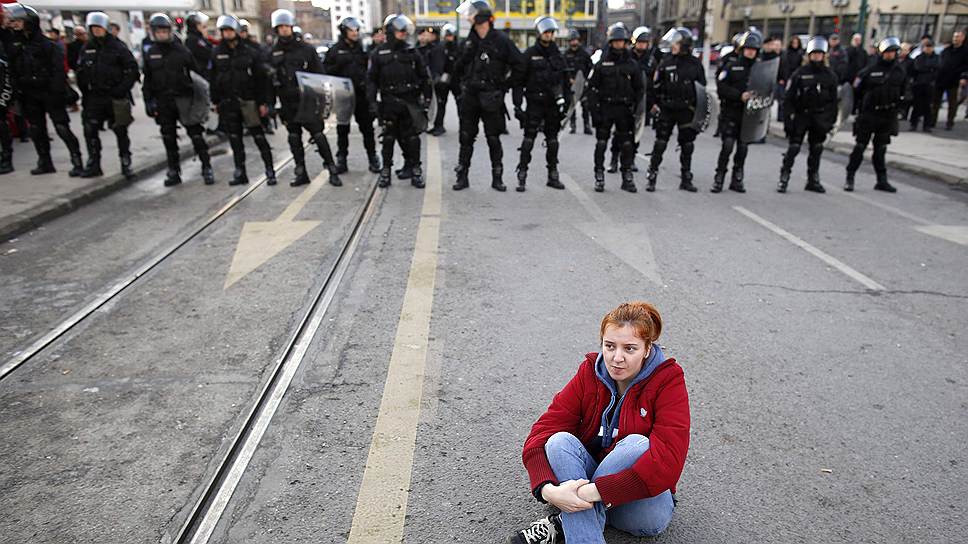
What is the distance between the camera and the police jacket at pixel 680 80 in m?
8.21

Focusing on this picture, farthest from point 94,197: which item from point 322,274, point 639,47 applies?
point 639,47

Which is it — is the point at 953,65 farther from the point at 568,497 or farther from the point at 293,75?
the point at 568,497

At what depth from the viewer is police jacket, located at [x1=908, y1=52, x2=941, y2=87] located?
13461 mm

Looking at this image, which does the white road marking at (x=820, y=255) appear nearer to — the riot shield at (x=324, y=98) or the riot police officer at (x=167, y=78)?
the riot shield at (x=324, y=98)

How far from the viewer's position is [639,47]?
32.3 feet

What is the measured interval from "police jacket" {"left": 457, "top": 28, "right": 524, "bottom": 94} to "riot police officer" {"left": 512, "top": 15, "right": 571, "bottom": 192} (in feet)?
0.51

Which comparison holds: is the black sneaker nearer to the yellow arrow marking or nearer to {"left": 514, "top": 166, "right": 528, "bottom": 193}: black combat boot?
the yellow arrow marking

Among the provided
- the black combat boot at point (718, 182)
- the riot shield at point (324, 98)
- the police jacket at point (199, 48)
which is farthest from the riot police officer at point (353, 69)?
the black combat boot at point (718, 182)

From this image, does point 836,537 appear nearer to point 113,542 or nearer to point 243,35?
point 113,542

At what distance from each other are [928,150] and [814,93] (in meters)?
4.93

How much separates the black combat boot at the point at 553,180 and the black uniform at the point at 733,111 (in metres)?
1.94

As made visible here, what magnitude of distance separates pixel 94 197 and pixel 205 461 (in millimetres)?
6295

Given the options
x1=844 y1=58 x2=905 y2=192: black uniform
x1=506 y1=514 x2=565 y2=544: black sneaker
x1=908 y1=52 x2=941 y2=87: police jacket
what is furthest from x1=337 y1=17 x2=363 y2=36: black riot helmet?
x1=908 y1=52 x2=941 y2=87: police jacket

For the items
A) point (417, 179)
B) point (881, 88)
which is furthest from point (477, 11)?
point (881, 88)
